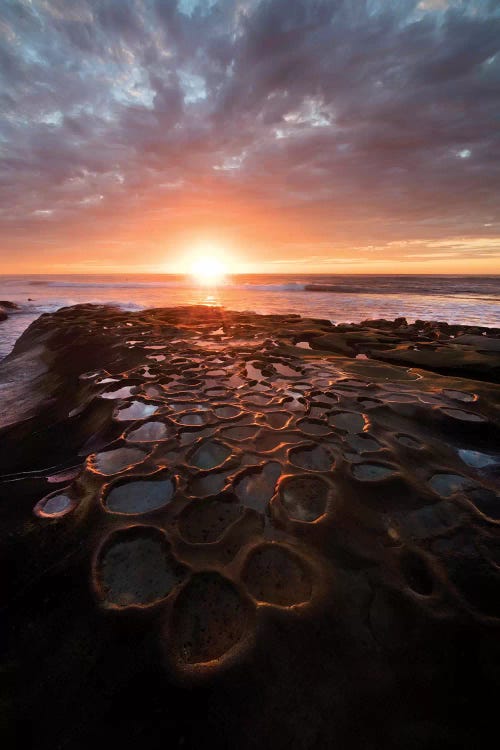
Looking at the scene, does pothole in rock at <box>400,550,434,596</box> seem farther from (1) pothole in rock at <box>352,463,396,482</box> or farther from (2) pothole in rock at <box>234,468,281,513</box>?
(2) pothole in rock at <box>234,468,281,513</box>

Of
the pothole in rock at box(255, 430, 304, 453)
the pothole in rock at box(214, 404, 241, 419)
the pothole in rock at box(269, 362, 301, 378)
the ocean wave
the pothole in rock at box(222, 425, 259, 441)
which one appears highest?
the pothole in rock at box(255, 430, 304, 453)

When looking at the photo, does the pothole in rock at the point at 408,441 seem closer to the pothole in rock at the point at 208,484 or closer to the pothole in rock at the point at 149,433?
the pothole in rock at the point at 208,484

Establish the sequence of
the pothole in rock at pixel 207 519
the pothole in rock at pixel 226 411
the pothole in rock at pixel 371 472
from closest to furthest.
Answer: the pothole in rock at pixel 207 519, the pothole in rock at pixel 371 472, the pothole in rock at pixel 226 411

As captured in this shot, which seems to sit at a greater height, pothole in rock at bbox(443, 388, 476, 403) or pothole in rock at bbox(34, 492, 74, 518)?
pothole in rock at bbox(34, 492, 74, 518)

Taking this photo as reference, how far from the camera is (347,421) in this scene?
15.1 ft

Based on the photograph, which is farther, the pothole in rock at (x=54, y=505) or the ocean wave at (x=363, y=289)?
the ocean wave at (x=363, y=289)

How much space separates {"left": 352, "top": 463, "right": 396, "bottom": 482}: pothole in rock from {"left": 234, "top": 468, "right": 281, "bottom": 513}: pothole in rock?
811mm

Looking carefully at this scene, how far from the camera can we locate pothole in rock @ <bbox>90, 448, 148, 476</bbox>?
3.61 meters

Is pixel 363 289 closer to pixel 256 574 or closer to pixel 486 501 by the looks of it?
pixel 486 501

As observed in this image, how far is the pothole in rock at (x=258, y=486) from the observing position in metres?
3.06

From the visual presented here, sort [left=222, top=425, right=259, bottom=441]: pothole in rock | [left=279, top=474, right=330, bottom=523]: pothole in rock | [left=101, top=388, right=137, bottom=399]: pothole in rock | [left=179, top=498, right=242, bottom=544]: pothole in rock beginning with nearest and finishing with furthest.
A: [left=179, top=498, right=242, bottom=544]: pothole in rock
[left=279, top=474, right=330, bottom=523]: pothole in rock
[left=222, top=425, right=259, bottom=441]: pothole in rock
[left=101, top=388, right=137, bottom=399]: pothole in rock

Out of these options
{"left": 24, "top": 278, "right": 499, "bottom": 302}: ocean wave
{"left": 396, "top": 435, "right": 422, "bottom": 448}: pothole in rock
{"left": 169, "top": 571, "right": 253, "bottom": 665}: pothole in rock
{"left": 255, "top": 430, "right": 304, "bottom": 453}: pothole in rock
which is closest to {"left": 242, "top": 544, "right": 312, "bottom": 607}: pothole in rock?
{"left": 169, "top": 571, "right": 253, "bottom": 665}: pothole in rock

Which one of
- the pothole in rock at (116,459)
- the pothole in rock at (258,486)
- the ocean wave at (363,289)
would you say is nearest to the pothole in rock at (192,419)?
the pothole in rock at (116,459)

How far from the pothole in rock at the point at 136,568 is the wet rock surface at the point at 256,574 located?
0.01 meters
